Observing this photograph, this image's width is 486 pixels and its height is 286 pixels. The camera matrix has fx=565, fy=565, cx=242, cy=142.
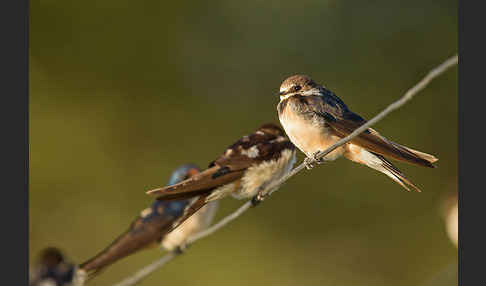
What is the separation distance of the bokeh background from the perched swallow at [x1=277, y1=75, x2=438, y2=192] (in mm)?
368

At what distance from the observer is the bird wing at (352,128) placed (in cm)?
164

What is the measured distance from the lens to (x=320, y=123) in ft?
5.99

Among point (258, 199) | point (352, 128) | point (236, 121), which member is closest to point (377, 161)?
point (352, 128)

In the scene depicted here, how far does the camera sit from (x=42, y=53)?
2.45 m

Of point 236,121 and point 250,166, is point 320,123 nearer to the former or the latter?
point 250,166

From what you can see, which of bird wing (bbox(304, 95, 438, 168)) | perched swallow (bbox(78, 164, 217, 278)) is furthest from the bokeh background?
bird wing (bbox(304, 95, 438, 168))

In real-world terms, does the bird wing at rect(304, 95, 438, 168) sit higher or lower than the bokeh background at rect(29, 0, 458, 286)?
lower

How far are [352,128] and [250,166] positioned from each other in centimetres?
56

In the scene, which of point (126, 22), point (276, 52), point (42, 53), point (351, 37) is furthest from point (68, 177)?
point (351, 37)

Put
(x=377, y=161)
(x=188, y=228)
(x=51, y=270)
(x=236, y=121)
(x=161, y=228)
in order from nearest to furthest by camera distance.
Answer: (x=377, y=161) < (x=51, y=270) < (x=161, y=228) < (x=188, y=228) < (x=236, y=121)

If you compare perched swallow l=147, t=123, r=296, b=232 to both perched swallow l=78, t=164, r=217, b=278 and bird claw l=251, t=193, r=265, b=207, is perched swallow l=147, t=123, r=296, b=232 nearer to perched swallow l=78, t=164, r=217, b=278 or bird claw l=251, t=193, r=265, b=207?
bird claw l=251, t=193, r=265, b=207

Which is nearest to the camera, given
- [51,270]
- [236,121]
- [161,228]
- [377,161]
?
[377,161]

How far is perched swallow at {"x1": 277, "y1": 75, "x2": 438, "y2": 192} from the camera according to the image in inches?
69.7

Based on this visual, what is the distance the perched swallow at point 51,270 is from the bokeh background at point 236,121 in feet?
0.80
